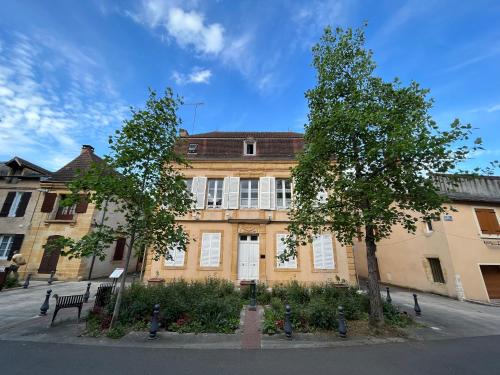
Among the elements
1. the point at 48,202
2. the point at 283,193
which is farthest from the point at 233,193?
the point at 48,202

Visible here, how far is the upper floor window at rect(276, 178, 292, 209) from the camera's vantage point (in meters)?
13.8

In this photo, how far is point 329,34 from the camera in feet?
26.3

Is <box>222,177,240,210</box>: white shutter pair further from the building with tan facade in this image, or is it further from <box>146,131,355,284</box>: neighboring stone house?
the building with tan facade

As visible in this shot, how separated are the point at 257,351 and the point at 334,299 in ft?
13.8

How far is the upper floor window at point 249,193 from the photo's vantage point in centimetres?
1387

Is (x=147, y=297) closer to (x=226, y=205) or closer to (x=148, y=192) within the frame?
(x=148, y=192)

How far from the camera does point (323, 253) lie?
1262 cm

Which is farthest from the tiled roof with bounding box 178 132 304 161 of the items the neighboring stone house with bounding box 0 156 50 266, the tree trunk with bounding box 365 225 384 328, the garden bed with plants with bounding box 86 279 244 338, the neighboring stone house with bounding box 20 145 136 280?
the neighboring stone house with bounding box 0 156 50 266

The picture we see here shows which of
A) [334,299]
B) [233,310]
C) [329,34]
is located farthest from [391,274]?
[329,34]

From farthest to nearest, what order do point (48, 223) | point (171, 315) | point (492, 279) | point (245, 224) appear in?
point (48, 223) → point (245, 224) → point (492, 279) → point (171, 315)

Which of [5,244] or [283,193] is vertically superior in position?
[283,193]

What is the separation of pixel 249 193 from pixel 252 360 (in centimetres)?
997

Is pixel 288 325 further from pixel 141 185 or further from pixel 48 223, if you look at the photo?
pixel 48 223

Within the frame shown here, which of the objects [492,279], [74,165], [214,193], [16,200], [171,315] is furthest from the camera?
[74,165]
